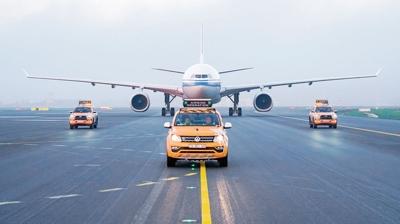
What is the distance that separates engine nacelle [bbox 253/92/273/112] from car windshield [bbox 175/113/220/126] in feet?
124

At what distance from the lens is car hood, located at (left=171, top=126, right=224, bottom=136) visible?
17375mm

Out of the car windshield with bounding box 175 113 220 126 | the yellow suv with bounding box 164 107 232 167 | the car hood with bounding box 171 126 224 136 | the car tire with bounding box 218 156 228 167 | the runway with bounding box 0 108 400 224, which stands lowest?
the runway with bounding box 0 108 400 224

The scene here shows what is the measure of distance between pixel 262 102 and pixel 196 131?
4068cm

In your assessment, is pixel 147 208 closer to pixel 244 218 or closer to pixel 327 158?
pixel 244 218

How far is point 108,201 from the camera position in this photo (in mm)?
11789

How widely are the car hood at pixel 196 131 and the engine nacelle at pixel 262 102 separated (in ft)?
129

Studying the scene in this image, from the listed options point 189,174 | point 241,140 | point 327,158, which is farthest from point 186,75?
point 189,174

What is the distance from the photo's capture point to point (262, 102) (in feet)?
189

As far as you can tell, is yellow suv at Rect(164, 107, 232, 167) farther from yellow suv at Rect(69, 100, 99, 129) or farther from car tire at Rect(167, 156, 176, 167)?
yellow suv at Rect(69, 100, 99, 129)

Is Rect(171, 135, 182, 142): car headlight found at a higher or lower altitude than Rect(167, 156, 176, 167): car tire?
higher

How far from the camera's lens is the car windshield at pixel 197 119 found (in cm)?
1909

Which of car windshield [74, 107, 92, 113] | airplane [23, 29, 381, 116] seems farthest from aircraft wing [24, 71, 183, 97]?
car windshield [74, 107, 92, 113]

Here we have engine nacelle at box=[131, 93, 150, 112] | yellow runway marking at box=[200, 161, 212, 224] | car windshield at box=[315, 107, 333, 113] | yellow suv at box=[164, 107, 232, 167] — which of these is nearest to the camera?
yellow runway marking at box=[200, 161, 212, 224]

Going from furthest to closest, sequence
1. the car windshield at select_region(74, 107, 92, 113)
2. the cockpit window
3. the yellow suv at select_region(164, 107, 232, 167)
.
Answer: the cockpit window → the car windshield at select_region(74, 107, 92, 113) → the yellow suv at select_region(164, 107, 232, 167)
